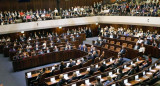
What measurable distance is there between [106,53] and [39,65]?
5.44 meters

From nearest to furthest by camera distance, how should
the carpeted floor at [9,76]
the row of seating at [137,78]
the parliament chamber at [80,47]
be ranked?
the row of seating at [137,78] < the parliament chamber at [80,47] < the carpeted floor at [9,76]

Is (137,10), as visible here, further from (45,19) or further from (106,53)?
(45,19)

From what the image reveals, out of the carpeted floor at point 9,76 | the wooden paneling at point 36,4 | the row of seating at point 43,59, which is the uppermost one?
the wooden paneling at point 36,4

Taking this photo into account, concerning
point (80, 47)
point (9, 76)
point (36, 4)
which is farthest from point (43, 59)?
point (36, 4)

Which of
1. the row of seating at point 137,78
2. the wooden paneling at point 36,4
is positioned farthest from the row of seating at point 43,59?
the wooden paneling at point 36,4

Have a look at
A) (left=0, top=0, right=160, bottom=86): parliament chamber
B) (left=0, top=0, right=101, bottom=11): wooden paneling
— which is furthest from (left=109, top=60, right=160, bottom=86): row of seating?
(left=0, top=0, right=101, bottom=11): wooden paneling

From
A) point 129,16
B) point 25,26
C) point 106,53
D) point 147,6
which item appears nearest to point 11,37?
point 25,26

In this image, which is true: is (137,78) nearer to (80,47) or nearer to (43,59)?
(80,47)

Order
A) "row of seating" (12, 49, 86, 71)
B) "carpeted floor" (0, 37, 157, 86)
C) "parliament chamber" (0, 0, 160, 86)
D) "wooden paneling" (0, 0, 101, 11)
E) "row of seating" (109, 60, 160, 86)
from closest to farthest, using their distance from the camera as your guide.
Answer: "row of seating" (109, 60, 160, 86) < "parliament chamber" (0, 0, 160, 86) < "carpeted floor" (0, 37, 157, 86) < "row of seating" (12, 49, 86, 71) < "wooden paneling" (0, 0, 101, 11)

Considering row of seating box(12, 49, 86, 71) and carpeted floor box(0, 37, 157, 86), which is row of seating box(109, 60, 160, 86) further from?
row of seating box(12, 49, 86, 71)

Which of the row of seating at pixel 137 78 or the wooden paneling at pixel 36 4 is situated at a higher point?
the wooden paneling at pixel 36 4

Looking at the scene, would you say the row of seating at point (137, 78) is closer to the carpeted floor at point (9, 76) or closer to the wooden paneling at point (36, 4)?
the carpeted floor at point (9, 76)

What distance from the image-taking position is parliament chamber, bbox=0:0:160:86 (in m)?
8.41

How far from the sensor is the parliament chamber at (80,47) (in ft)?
27.6
